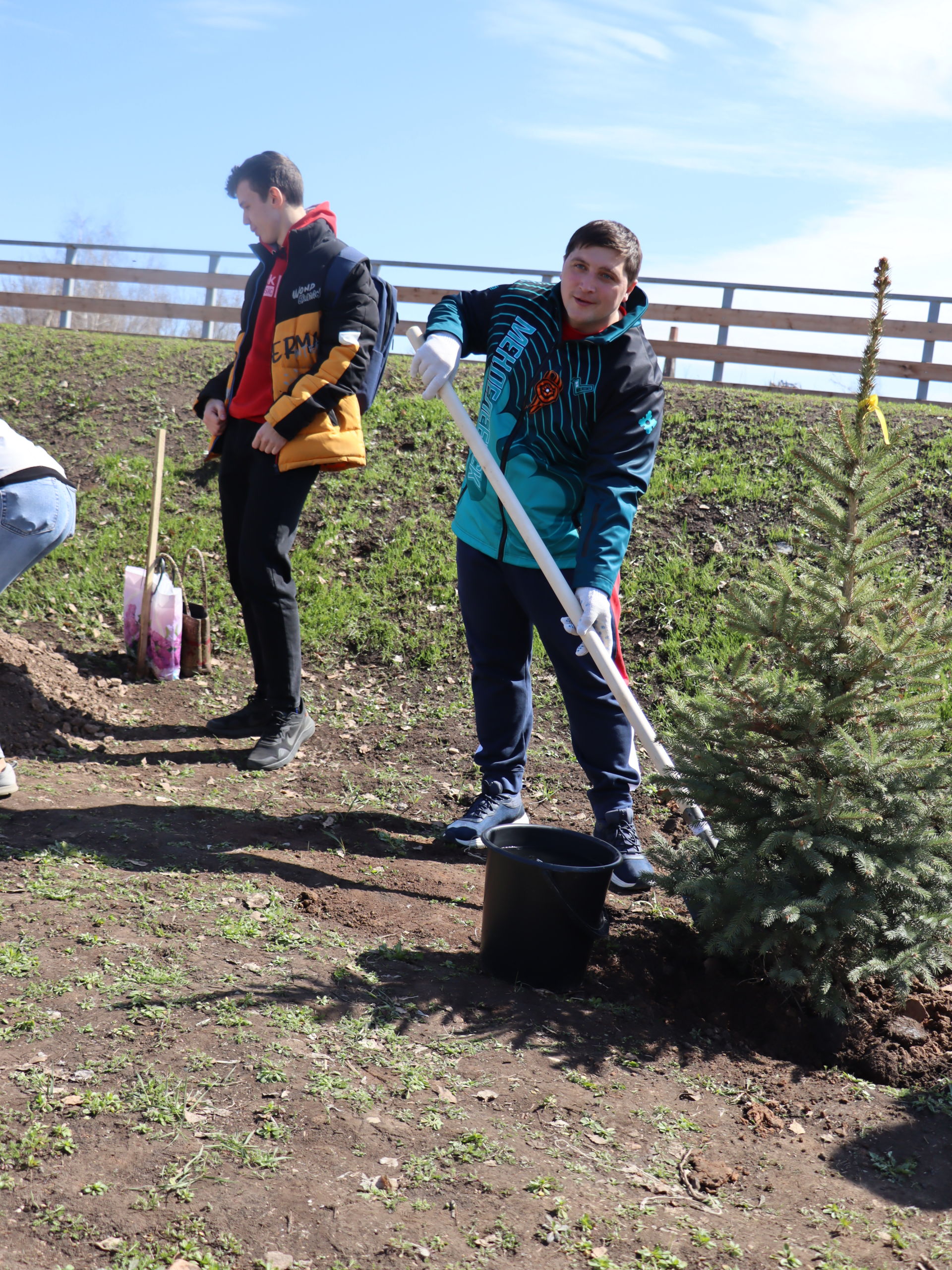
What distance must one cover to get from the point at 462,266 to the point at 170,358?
5.64 m

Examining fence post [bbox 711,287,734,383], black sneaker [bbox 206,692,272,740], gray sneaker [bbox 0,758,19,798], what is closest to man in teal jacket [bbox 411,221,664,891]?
black sneaker [bbox 206,692,272,740]

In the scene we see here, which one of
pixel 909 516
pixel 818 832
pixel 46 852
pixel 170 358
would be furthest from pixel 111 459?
pixel 818 832

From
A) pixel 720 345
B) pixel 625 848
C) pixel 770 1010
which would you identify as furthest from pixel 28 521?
pixel 720 345

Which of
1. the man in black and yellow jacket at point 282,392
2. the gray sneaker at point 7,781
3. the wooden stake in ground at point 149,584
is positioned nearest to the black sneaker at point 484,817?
the man in black and yellow jacket at point 282,392

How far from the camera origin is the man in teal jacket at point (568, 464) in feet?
11.5

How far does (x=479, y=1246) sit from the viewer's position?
6.77 feet

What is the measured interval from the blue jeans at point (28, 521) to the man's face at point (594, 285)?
2139 mm

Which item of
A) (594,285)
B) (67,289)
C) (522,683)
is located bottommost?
(522,683)

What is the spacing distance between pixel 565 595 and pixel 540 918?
1.13 metres

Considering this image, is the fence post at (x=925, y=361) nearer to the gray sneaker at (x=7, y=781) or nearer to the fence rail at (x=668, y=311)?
the fence rail at (x=668, y=311)

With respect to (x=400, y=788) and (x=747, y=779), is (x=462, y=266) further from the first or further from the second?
(x=747, y=779)

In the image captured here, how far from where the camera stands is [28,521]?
153 inches

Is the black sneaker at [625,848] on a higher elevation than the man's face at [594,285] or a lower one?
lower

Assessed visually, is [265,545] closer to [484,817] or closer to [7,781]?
[7,781]
